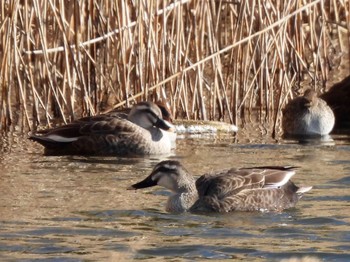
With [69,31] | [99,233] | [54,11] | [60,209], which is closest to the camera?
[99,233]

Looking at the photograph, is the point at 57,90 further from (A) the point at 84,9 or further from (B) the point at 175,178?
(B) the point at 175,178

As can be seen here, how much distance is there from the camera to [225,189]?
8555mm

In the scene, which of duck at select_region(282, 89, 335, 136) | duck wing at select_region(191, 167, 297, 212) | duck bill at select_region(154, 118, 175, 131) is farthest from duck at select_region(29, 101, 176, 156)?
duck wing at select_region(191, 167, 297, 212)

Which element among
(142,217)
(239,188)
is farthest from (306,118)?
(142,217)

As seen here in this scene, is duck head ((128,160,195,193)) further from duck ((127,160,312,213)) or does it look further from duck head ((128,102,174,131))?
duck head ((128,102,174,131))

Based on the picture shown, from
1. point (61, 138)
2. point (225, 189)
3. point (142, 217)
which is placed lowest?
point (142, 217)

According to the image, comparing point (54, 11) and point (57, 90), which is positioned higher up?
point (54, 11)

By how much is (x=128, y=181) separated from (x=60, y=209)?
1369 mm

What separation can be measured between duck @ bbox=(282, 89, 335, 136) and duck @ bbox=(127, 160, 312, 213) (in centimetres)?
427

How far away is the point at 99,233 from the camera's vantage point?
25.0ft

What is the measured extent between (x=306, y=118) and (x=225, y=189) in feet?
15.8

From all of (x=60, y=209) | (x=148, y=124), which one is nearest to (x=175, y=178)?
(x=60, y=209)

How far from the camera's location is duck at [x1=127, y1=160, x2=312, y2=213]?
27.9ft

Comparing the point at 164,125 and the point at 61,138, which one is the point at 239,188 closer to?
the point at 164,125
